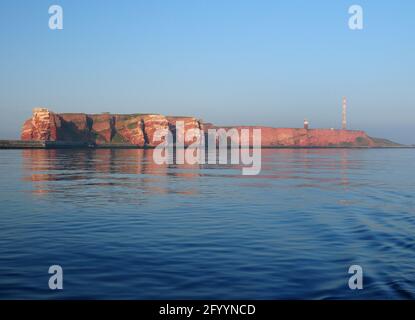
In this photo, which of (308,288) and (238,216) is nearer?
(308,288)

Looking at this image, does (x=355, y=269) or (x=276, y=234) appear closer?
(x=355, y=269)

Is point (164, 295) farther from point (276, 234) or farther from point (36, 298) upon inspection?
point (276, 234)

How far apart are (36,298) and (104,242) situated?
8.00 meters

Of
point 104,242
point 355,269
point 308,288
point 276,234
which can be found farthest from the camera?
point 276,234

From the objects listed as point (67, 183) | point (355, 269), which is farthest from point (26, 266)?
point (67, 183)

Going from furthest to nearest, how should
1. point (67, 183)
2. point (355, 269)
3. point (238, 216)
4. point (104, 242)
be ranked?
1. point (67, 183)
2. point (238, 216)
3. point (104, 242)
4. point (355, 269)

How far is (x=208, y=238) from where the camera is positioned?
21656 mm

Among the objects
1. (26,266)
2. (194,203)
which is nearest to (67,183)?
(194,203)
